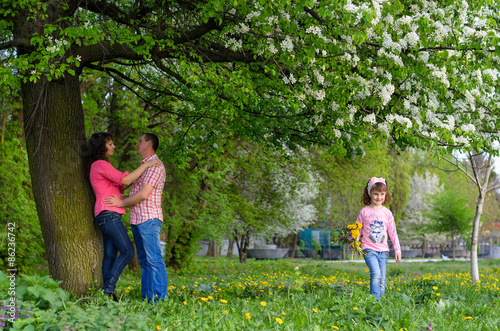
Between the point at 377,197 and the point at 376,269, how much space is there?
34.7 inches

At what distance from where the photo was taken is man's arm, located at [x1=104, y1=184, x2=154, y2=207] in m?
4.87

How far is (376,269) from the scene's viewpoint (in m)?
5.47

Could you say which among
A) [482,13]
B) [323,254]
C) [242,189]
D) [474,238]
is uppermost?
[482,13]

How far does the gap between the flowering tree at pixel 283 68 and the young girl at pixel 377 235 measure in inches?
28.4

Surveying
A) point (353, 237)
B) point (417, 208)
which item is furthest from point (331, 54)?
point (417, 208)

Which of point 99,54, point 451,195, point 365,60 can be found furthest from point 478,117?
point 451,195

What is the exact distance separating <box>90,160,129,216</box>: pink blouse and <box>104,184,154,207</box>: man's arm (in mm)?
49

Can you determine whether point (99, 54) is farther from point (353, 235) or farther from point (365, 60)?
point (353, 235)

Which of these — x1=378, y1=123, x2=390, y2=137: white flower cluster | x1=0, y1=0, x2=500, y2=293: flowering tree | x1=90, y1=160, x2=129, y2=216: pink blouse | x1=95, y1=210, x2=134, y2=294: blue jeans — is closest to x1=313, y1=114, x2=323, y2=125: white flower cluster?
x1=0, y1=0, x2=500, y2=293: flowering tree

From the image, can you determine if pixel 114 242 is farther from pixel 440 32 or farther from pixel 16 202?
pixel 16 202

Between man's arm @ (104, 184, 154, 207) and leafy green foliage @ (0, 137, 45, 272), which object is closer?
man's arm @ (104, 184, 154, 207)

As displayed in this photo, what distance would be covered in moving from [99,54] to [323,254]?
92.5 ft

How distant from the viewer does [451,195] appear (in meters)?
25.2

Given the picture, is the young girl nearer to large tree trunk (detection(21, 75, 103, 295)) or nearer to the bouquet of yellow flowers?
the bouquet of yellow flowers
